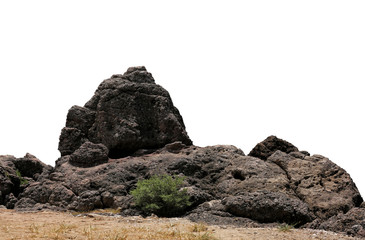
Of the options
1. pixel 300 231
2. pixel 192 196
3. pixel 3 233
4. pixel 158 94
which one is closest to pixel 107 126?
pixel 158 94

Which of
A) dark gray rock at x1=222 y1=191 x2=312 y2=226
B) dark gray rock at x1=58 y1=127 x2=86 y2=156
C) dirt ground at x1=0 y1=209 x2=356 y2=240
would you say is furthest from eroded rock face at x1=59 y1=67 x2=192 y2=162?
dirt ground at x1=0 y1=209 x2=356 y2=240

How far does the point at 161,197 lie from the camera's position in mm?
19047

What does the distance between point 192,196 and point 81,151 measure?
8501 millimetres

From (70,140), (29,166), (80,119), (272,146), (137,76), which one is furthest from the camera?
(137,76)

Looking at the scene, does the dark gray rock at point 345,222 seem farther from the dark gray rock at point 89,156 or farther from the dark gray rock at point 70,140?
the dark gray rock at point 70,140

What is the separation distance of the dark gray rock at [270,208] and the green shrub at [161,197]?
2.37 meters

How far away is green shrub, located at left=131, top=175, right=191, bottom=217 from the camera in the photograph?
18.8m

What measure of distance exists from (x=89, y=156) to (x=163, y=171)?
514cm

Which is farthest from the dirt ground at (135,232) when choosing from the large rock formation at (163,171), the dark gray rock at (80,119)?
the dark gray rock at (80,119)

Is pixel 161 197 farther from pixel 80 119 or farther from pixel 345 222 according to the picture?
pixel 80 119

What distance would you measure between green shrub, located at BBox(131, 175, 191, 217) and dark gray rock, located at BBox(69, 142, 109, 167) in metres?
5.48

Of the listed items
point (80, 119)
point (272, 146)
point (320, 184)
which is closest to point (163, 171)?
point (272, 146)

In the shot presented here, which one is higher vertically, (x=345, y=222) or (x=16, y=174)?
(x=16, y=174)

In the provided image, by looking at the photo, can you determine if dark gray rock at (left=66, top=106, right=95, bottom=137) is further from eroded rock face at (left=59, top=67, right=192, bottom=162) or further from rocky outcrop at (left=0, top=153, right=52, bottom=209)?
rocky outcrop at (left=0, top=153, right=52, bottom=209)
